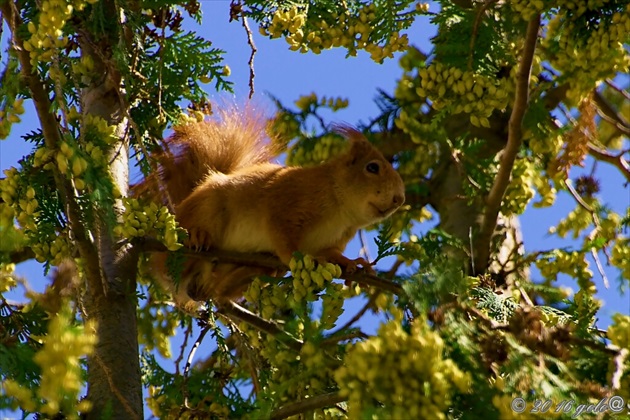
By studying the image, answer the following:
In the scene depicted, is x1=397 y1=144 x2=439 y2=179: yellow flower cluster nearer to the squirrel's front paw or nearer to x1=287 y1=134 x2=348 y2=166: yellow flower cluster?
x1=287 y1=134 x2=348 y2=166: yellow flower cluster

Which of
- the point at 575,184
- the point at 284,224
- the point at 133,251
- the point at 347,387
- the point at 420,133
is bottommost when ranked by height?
the point at 347,387

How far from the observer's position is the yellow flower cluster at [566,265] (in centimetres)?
302

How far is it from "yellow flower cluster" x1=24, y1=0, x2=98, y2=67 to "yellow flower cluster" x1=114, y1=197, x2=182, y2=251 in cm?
40

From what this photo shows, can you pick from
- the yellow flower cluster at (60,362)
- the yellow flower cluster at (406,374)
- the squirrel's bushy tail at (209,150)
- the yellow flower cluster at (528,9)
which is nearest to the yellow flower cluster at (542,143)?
the yellow flower cluster at (528,9)

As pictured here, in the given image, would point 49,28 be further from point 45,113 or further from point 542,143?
point 542,143

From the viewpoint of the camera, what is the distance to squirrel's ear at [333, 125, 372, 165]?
333cm

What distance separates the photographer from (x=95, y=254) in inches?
89.5

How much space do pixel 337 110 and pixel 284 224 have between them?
597 millimetres

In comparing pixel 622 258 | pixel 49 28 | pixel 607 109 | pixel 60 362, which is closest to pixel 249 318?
pixel 622 258

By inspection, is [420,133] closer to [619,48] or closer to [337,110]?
[337,110]

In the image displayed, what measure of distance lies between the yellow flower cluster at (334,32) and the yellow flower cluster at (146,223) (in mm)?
838

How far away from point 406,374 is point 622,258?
4.98ft

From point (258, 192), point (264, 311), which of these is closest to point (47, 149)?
point (264, 311)

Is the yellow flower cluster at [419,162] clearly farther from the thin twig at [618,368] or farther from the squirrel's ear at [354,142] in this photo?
the thin twig at [618,368]
